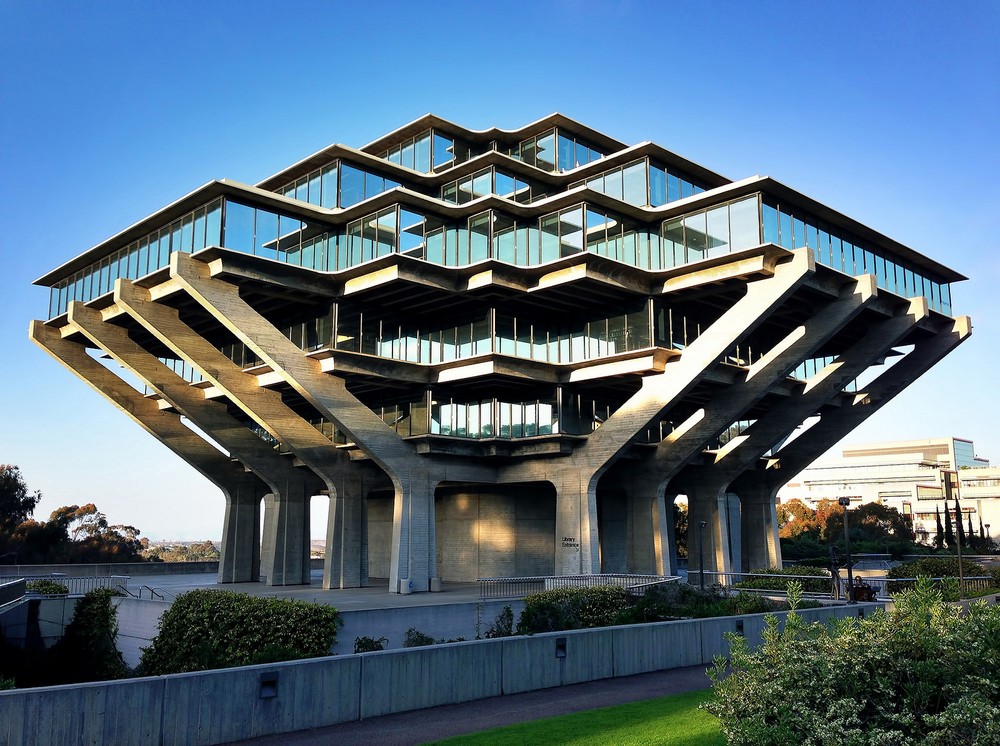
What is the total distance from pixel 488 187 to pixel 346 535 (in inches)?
762

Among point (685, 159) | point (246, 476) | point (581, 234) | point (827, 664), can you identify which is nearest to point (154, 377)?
point (246, 476)

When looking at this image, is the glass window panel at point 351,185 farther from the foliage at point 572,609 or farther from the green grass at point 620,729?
the green grass at point 620,729

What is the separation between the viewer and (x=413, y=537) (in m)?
45.0

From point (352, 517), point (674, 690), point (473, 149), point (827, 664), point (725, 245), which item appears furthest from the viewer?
point (473, 149)

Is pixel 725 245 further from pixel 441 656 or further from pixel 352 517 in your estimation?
pixel 441 656

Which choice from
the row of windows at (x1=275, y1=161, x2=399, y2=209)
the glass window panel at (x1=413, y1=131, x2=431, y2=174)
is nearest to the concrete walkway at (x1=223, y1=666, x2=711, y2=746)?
the row of windows at (x1=275, y1=161, x2=399, y2=209)

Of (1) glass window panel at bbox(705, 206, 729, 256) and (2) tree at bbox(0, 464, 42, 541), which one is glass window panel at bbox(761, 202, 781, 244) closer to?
(1) glass window panel at bbox(705, 206, 729, 256)

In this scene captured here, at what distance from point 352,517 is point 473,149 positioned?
21334mm

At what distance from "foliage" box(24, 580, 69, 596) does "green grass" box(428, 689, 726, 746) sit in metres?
28.3

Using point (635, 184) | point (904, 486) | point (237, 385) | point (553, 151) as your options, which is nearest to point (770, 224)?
point (635, 184)

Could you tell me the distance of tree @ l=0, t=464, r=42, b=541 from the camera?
79625 millimetres

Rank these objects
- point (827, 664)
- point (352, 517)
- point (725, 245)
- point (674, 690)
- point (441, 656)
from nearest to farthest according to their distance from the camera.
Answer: point (827, 664) < point (441, 656) < point (674, 690) < point (725, 245) < point (352, 517)

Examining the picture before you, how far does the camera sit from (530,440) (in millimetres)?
46688

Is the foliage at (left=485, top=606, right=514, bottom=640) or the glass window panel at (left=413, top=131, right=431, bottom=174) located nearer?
the foliage at (left=485, top=606, right=514, bottom=640)
